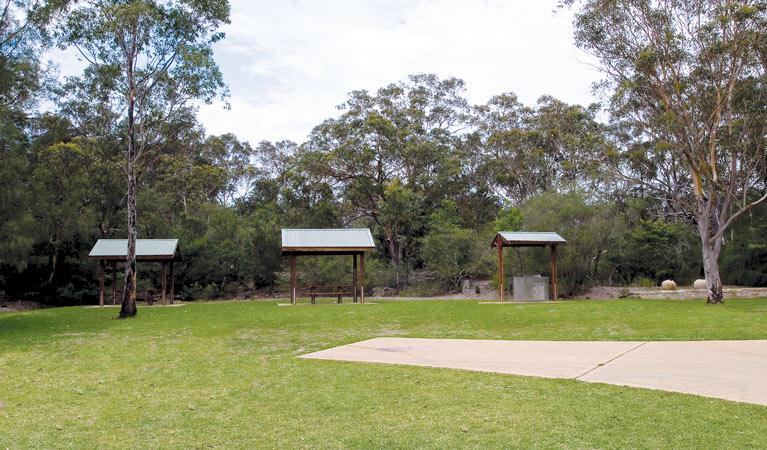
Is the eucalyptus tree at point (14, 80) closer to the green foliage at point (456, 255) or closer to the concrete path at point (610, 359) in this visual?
the concrete path at point (610, 359)

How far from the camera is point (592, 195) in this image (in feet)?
92.2

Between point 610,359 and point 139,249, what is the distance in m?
21.3

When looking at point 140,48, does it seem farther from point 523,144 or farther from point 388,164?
point 523,144

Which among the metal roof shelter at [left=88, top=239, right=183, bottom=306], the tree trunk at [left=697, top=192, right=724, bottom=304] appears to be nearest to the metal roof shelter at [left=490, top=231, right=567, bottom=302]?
the tree trunk at [left=697, top=192, right=724, bottom=304]

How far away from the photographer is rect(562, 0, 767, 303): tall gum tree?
17.0 m

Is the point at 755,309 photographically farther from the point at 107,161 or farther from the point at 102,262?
the point at 107,161

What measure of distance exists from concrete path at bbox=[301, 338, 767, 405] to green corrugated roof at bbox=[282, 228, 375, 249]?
461 inches

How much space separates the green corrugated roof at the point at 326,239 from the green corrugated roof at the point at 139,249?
551 centimetres

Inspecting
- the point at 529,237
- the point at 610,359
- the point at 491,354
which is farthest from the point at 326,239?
the point at 610,359

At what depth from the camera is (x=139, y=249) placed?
2367 cm

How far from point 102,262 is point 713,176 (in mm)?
24017

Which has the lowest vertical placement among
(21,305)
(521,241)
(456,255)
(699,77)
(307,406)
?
(21,305)

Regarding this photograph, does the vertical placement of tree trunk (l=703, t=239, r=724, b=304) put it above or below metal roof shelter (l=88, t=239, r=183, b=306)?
below

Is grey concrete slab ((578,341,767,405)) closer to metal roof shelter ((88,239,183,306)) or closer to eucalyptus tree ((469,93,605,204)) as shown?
metal roof shelter ((88,239,183,306))
